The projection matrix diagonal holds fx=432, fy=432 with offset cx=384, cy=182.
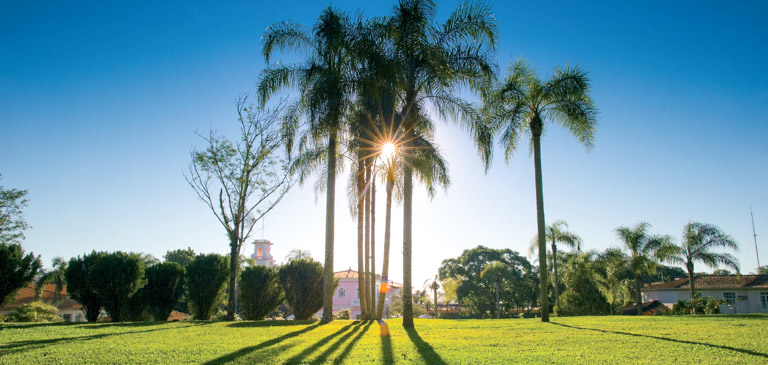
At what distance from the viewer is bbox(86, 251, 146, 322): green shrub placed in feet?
56.9

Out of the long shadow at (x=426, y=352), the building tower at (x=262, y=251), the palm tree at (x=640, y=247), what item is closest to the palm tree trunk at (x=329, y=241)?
the long shadow at (x=426, y=352)

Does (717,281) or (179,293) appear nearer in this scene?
(179,293)

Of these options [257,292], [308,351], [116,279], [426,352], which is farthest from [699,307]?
[116,279]

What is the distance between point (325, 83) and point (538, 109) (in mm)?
9152

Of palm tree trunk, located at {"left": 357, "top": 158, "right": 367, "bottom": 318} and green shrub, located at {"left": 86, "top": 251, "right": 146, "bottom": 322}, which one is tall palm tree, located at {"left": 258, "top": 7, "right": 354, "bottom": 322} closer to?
palm tree trunk, located at {"left": 357, "top": 158, "right": 367, "bottom": 318}

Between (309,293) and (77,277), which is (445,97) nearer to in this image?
(309,293)

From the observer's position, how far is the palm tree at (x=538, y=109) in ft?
56.7

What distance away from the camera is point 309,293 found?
2219 centimetres

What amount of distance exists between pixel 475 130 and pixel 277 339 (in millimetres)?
9569

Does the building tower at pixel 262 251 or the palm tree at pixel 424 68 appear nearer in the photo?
the palm tree at pixel 424 68

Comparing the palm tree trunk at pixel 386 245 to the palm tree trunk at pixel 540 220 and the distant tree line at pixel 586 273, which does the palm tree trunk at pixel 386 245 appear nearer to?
the palm tree trunk at pixel 540 220

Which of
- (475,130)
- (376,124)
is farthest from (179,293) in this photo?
(475,130)

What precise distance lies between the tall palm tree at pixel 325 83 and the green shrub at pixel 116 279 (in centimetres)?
805

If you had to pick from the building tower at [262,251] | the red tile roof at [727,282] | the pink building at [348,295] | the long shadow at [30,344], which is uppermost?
the building tower at [262,251]
